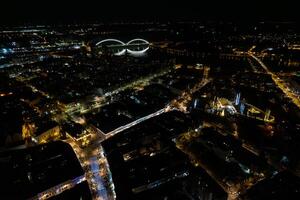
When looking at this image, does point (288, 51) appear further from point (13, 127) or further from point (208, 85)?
point (13, 127)

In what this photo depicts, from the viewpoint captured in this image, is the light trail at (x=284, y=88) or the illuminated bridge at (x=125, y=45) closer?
the light trail at (x=284, y=88)

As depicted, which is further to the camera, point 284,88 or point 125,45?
point 125,45

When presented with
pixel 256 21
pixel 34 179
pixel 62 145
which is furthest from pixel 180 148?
pixel 256 21

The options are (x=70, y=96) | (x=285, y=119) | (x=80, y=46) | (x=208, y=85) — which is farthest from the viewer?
(x=80, y=46)

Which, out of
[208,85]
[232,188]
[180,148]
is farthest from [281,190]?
[208,85]

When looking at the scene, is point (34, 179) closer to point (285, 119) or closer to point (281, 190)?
point (281, 190)

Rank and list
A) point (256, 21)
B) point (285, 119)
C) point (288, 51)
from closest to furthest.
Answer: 1. point (285, 119)
2. point (288, 51)
3. point (256, 21)

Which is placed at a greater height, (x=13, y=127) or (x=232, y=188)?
(x=13, y=127)

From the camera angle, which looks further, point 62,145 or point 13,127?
point 13,127

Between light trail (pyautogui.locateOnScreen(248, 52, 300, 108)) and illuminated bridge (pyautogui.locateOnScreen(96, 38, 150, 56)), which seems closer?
light trail (pyautogui.locateOnScreen(248, 52, 300, 108))
